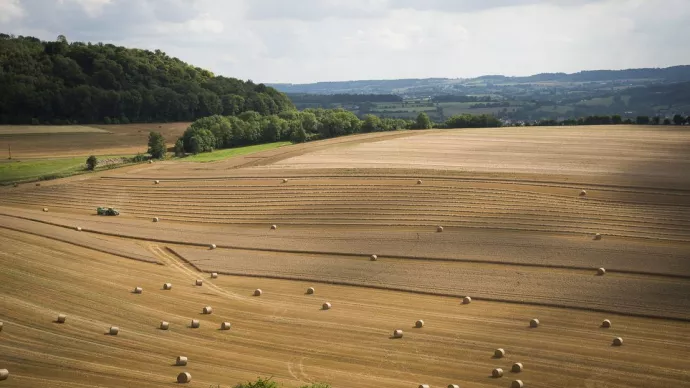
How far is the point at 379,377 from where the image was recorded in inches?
1133

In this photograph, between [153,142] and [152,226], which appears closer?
[152,226]

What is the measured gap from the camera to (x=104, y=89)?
126000 millimetres

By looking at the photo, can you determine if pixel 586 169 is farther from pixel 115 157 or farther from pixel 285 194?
pixel 115 157

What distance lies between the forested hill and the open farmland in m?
42.6

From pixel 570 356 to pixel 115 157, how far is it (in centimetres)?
7300

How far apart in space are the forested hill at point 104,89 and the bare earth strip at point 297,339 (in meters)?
78.2

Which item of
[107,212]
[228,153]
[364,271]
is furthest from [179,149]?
[364,271]

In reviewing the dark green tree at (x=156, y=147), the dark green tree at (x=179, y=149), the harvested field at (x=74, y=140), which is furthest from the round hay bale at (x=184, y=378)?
the dark green tree at (x=179, y=149)

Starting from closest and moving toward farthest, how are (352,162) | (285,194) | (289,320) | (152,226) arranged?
(289,320) → (152,226) → (285,194) → (352,162)

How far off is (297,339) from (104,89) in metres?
103

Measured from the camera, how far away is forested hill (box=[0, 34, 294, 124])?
114062mm

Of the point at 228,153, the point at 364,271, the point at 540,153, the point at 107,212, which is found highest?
the point at 540,153

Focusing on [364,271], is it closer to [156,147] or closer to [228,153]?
[156,147]

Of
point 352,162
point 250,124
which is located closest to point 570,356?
point 352,162
